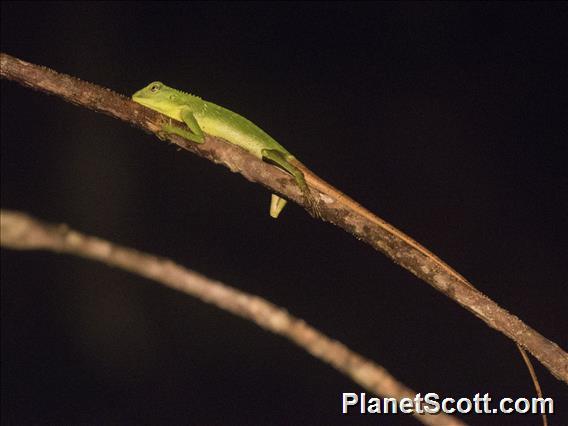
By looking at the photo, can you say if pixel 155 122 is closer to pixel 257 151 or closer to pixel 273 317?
pixel 257 151

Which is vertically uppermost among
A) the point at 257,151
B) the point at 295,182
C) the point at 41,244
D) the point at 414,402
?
the point at 257,151

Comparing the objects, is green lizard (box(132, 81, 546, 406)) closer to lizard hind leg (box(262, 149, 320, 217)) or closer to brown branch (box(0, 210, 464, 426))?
lizard hind leg (box(262, 149, 320, 217))

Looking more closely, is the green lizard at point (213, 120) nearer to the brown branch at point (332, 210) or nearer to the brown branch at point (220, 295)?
the brown branch at point (332, 210)

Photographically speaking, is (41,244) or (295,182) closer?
(41,244)

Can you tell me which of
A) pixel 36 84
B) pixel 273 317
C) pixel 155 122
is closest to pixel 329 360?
pixel 273 317

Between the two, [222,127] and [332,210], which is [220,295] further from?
[222,127]

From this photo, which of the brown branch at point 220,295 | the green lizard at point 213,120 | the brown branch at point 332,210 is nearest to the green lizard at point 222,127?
the green lizard at point 213,120

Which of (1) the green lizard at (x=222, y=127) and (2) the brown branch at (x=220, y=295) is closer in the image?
(2) the brown branch at (x=220, y=295)
